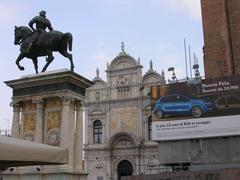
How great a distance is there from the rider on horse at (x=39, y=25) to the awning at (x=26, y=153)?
6.82 meters

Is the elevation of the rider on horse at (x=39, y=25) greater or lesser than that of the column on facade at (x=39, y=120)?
greater

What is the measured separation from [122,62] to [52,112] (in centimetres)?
3241

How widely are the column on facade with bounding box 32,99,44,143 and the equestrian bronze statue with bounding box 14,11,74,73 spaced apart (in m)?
1.19

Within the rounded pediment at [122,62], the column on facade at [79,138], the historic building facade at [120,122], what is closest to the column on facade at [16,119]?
the column on facade at [79,138]

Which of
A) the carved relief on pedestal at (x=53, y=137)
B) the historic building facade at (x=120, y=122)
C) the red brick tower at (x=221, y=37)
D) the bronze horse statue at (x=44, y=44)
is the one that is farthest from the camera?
the historic building facade at (x=120, y=122)

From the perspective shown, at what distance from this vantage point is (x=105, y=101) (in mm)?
43406

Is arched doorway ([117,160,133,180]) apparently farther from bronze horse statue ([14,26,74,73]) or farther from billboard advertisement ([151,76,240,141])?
bronze horse statue ([14,26,74,73])

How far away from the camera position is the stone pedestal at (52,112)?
37.0ft

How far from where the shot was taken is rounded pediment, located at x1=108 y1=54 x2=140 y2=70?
43.3 m

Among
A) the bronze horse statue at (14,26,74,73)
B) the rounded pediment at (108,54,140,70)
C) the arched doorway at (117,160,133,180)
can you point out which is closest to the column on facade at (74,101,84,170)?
the bronze horse statue at (14,26,74,73)

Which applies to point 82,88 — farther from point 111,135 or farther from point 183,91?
point 111,135

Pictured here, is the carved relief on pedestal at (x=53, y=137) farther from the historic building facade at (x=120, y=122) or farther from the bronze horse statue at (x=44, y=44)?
the historic building facade at (x=120, y=122)

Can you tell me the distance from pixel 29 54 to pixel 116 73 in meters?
31.6

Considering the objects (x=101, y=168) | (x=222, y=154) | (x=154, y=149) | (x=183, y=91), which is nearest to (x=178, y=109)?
(x=183, y=91)
